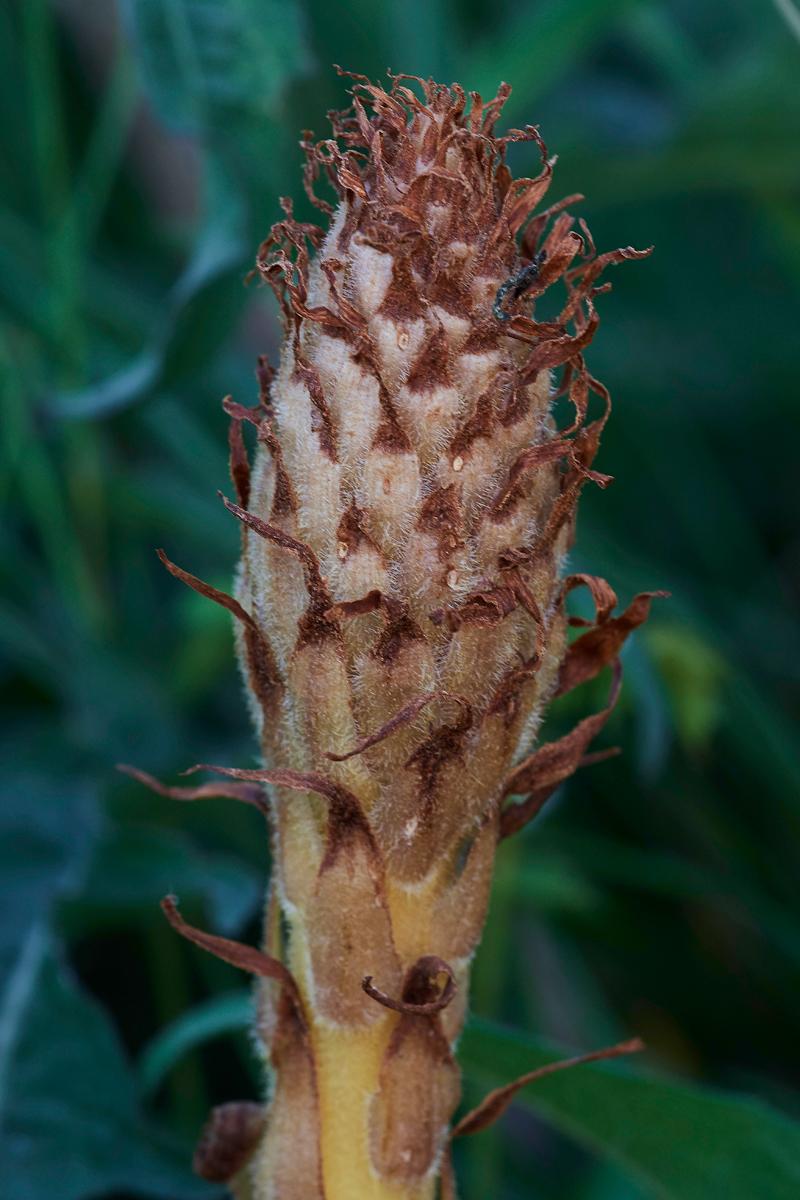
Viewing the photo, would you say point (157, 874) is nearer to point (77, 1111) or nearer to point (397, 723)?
point (77, 1111)

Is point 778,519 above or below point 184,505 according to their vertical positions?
above

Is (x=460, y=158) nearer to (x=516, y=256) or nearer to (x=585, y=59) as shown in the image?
(x=516, y=256)

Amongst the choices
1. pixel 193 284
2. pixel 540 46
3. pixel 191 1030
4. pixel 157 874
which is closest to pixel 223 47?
pixel 193 284

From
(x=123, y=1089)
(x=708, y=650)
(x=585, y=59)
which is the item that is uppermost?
(x=585, y=59)

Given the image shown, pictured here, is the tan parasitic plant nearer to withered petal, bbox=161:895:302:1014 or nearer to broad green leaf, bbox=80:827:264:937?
withered petal, bbox=161:895:302:1014

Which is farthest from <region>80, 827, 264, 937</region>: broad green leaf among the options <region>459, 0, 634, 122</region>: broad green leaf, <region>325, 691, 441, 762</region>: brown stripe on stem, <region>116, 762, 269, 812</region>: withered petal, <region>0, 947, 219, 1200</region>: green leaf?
<region>459, 0, 634, 122</region>: broad green leaf

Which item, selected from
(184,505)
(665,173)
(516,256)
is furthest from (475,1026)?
(665,173)

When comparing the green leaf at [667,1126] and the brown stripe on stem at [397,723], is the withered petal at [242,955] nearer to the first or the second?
the brown stripe on stem at [397,723]

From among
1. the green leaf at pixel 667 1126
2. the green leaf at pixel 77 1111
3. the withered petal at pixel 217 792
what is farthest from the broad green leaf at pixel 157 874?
the withered petal at pixel 217 792
